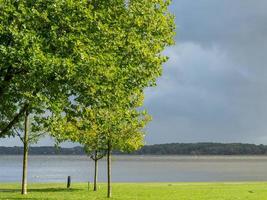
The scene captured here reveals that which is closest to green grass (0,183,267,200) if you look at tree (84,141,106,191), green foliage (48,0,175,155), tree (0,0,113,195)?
tree (84,141,106,191)

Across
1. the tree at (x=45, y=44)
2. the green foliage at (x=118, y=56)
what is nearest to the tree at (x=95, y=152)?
the green foliage at (x=118, y=56)

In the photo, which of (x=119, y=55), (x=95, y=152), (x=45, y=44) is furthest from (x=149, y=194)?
(x=45, y=44)

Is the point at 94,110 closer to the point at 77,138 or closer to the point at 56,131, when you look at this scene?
the point at 56,131

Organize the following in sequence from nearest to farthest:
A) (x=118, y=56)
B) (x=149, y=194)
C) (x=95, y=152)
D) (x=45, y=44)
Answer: (x=45, y=44)
(x=118, y=56)
(x=149, y=194)
(x=95, y=152)

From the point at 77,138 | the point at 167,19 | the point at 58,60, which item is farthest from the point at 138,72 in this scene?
the point at 77,138

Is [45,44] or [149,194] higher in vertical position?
[45,44]

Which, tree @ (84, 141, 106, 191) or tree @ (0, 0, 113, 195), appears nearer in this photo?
tree @ (0, 0, 113, 195)

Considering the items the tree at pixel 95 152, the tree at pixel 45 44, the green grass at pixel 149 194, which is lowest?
the green grass at pixel 149 194

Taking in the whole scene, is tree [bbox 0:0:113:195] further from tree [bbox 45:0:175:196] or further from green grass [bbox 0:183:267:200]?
green grass [bbox 0:183:267:200]

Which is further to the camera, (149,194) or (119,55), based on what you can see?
(149,194)

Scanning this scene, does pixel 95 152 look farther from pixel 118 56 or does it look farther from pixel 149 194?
pixel 118 56

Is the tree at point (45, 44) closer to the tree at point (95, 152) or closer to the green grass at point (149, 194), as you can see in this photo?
the green grass at point (149, 194)

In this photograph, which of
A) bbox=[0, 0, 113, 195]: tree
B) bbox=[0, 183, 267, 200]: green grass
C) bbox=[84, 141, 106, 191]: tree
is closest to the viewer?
bbox=[0, 0, 113, 195]: tree

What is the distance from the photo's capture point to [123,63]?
1209 inches
